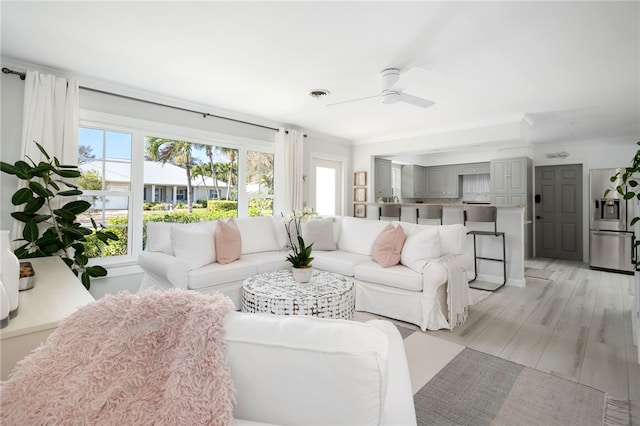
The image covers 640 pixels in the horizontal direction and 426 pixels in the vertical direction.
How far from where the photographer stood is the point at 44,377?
729mm

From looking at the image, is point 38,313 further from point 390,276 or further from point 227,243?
point 390,276

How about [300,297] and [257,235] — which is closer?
[300,297]

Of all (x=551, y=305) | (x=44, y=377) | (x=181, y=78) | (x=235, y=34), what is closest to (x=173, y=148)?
(x=181, y=78)

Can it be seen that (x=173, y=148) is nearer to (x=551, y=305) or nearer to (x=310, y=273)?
(x=310, y=273)

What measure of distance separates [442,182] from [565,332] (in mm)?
5384

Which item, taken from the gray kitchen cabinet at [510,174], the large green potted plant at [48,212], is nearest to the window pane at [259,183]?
the large green potted plant at [48,212]

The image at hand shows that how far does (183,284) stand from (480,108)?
4149 mm

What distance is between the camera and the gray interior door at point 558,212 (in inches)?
250

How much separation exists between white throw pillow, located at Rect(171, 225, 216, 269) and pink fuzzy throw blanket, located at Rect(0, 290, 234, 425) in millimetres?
2400

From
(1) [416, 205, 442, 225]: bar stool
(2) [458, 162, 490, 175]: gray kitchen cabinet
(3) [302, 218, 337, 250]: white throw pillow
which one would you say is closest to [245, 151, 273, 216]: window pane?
(3) [302, 218, 337, 250]: white throw pillow

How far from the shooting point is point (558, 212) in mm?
6578

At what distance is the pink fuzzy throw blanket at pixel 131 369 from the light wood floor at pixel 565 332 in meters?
2.35

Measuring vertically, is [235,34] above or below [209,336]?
above

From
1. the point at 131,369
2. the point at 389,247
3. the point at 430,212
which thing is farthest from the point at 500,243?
the point at 131,369
